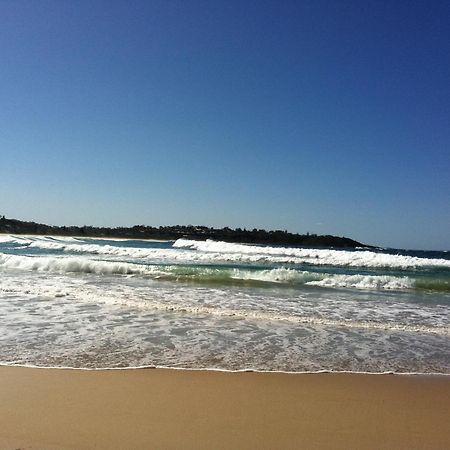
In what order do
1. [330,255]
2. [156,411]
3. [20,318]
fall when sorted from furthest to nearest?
[330,255] < [20,318] < [156,411]

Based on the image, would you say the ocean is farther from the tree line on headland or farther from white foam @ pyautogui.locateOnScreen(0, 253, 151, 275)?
the tree line on headland

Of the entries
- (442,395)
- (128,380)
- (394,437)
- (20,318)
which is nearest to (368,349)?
(442,395)

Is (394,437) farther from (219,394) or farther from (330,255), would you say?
(330,255)

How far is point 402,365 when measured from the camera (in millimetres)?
5410

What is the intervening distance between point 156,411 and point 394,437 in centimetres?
189

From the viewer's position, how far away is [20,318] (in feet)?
23.8

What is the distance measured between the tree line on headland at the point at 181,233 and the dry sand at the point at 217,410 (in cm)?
6694

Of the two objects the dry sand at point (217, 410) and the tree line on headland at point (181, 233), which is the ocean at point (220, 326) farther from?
the tree line on headland at point (181, 233)

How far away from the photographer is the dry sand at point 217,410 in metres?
3.06

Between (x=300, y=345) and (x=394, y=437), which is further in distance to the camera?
(x=300, y=345)

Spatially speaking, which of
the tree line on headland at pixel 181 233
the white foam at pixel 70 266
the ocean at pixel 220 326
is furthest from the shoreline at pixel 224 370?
the tree line on headland at pixel 181 233

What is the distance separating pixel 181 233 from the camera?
79.3m

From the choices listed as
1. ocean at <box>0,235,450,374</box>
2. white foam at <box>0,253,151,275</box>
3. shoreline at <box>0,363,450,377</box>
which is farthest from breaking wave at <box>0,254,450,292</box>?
shoreline at <box>0,363,450,377</box>

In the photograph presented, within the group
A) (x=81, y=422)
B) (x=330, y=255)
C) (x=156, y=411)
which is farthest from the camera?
(x=330, y=255)
